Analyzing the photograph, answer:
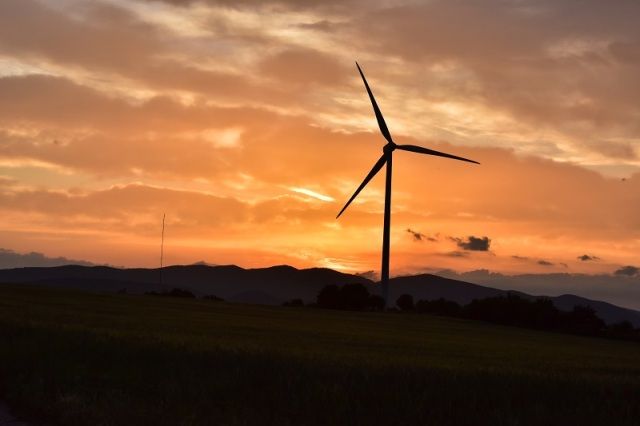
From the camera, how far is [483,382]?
20.0 m

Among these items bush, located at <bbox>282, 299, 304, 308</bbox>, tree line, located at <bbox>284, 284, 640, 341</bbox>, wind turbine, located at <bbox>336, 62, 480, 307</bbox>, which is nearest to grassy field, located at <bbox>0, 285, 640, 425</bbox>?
wind turbine, located at <bbox>336, 62, 480, 307</bbox>

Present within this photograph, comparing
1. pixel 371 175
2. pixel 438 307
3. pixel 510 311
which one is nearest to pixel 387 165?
pixel 371 175

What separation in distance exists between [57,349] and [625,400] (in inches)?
632

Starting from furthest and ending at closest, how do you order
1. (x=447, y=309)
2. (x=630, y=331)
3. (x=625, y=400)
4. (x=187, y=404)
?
(x=447, y=309) → (x=630, y=331) → (x=625, y=400) → (x=187, y=404)

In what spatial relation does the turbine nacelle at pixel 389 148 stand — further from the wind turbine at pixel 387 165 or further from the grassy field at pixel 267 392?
the grassy field at pixel 267 392

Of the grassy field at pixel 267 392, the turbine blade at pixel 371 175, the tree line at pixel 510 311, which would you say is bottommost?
the grassy field at pixel 267 392

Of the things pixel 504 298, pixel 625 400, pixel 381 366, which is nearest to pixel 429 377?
pixel 381 366

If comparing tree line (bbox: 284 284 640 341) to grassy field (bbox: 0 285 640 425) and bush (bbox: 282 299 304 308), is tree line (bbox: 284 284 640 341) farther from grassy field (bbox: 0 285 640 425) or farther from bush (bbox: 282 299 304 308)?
grassy field (bbox: 0 285 640 425)

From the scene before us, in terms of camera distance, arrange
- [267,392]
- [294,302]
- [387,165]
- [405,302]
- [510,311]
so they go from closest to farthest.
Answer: [267,392], [387,165], [510,311], [294,302], [405,302]

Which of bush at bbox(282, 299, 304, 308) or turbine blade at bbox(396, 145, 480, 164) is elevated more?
turbine blade at bbox(396, 145, 480, 164)

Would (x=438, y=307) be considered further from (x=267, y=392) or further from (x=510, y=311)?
(x=267, y=392)

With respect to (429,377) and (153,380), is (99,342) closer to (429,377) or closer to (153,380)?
(153,380)

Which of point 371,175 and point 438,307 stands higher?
point 371,175

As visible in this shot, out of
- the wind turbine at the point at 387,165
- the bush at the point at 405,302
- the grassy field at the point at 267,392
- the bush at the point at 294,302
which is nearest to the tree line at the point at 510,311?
the bush at the point at 294,302
